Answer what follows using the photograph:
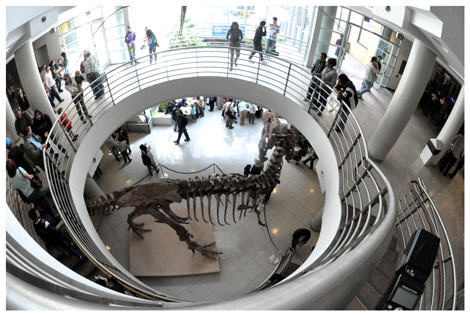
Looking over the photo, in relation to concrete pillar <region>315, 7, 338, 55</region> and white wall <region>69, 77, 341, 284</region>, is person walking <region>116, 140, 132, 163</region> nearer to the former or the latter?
white wall <region>69, 77, 341, 284</region>

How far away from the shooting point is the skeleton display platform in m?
6.78

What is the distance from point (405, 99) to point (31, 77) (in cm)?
875

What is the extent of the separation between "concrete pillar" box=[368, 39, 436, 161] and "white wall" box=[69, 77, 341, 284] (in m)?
1.52

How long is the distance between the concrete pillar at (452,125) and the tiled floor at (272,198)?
2.18ft

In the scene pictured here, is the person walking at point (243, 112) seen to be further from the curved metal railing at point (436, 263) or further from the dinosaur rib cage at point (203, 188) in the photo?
the curved metal railing at point (436, 263)

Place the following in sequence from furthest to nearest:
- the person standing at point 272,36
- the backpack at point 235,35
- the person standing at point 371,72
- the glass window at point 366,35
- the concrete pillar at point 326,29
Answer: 1. the glass window at point 366,35
2. the person standing at point 272,36
3. the concrete pillar at point 326,29
4. the backpack at point 235,35
5. the person standing at point 371,72

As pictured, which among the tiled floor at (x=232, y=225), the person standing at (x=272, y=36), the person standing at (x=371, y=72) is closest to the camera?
the tiled floor at (x=232, y=225)

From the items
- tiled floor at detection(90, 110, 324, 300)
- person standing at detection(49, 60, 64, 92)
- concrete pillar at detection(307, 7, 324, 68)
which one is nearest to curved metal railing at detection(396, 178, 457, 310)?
tiled floor at detection(90, 110, 324, 300)

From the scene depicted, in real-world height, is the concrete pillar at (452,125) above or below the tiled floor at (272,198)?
above

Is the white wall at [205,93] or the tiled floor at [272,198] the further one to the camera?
the tiled floor at [272,198]

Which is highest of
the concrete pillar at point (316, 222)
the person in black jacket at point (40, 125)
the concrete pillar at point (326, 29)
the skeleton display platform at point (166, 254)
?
the concrete pillar at point (326, 29)

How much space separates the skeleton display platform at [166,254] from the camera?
6.78m

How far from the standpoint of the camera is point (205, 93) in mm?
7895

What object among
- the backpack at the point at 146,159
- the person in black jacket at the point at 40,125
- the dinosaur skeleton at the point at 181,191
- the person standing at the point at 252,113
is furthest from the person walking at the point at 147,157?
the person standing at the point at 252,113
